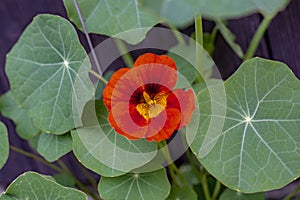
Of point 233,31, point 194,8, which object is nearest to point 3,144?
point 233,31

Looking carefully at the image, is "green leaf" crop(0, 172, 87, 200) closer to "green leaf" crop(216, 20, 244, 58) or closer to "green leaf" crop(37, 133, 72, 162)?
"green leaf" crop(37, 133, 72, 162)

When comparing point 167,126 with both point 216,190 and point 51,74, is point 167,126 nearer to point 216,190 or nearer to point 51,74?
point 51,74

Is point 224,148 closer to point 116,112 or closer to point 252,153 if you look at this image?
point 252,153

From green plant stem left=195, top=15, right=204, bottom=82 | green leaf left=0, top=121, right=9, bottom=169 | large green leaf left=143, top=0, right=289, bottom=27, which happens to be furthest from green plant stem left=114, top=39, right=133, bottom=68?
large green leaf left=143, top=0, right=289, bottom=27

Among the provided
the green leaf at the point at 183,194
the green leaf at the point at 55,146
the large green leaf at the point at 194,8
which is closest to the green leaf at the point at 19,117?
the green leaf at the point at 55,146

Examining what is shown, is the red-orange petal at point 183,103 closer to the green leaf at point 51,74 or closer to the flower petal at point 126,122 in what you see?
the flower petal at point 126,122

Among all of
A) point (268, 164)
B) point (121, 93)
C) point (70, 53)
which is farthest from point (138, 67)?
point (268, 164)
